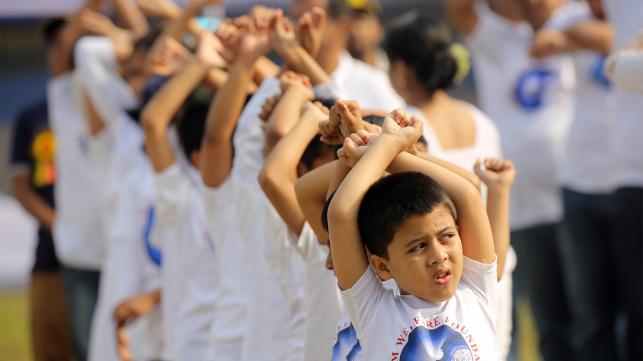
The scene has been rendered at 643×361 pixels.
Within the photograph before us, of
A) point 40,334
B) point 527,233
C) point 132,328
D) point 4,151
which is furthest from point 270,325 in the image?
point 4,151

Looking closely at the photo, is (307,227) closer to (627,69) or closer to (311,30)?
(311,30)

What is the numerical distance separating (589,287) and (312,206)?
2.85 metres

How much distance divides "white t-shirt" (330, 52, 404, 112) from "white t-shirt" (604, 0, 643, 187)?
0.98 metres

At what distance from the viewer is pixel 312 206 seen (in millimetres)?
3691

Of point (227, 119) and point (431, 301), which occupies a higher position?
point (431, 301)

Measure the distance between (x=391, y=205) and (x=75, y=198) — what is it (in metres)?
3.84

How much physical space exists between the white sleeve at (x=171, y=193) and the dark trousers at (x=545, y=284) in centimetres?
221

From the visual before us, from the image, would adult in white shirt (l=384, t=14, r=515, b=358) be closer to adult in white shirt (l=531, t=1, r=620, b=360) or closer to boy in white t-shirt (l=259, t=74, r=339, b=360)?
adult in white shirt (l=531, t=1, r=620, b=360)

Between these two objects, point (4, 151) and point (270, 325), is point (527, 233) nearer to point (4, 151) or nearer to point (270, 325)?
point (270, 325)

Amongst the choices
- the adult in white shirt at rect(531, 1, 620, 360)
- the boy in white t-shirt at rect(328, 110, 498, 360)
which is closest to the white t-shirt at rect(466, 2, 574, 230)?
the adult in white shirt at rect(531, 1, 620, 360)

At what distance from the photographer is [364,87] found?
5.32 m

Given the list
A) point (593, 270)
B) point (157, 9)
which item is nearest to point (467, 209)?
point (593, 270)

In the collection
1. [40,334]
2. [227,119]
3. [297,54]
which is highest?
[297,54]

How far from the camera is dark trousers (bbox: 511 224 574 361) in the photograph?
652 centimetres
